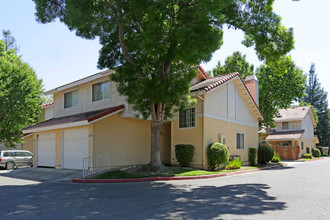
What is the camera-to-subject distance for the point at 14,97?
86.3 feet

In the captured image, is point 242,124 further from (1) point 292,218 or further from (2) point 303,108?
(2) point 303,108

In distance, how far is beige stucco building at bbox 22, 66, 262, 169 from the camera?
17328mm

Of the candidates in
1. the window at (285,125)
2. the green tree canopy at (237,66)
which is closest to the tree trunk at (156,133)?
the green tree canopy at (237,66)

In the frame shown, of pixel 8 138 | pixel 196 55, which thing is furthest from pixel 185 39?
pixel 8 138

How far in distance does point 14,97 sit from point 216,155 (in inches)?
795

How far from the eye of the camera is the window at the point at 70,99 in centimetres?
2177

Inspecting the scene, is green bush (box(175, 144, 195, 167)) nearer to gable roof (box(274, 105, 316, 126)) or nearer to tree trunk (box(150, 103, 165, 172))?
tree trunk (box(150, 103, 165, 172))

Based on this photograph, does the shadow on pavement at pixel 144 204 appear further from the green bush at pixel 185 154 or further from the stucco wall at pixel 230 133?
the stucco wall at pixel 230 133

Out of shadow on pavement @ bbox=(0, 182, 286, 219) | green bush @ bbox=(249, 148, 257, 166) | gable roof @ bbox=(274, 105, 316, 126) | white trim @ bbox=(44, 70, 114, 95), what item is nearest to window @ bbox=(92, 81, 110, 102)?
white trim @ bbox=(44, 70, 114, 95)

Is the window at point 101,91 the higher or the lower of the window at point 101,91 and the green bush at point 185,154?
the higher

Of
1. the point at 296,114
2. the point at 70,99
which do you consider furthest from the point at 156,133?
the point at 296,114

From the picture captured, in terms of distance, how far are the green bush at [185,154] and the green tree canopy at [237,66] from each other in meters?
17.5

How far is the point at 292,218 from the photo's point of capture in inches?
239

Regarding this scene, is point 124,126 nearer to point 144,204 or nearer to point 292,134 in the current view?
point 144,204
